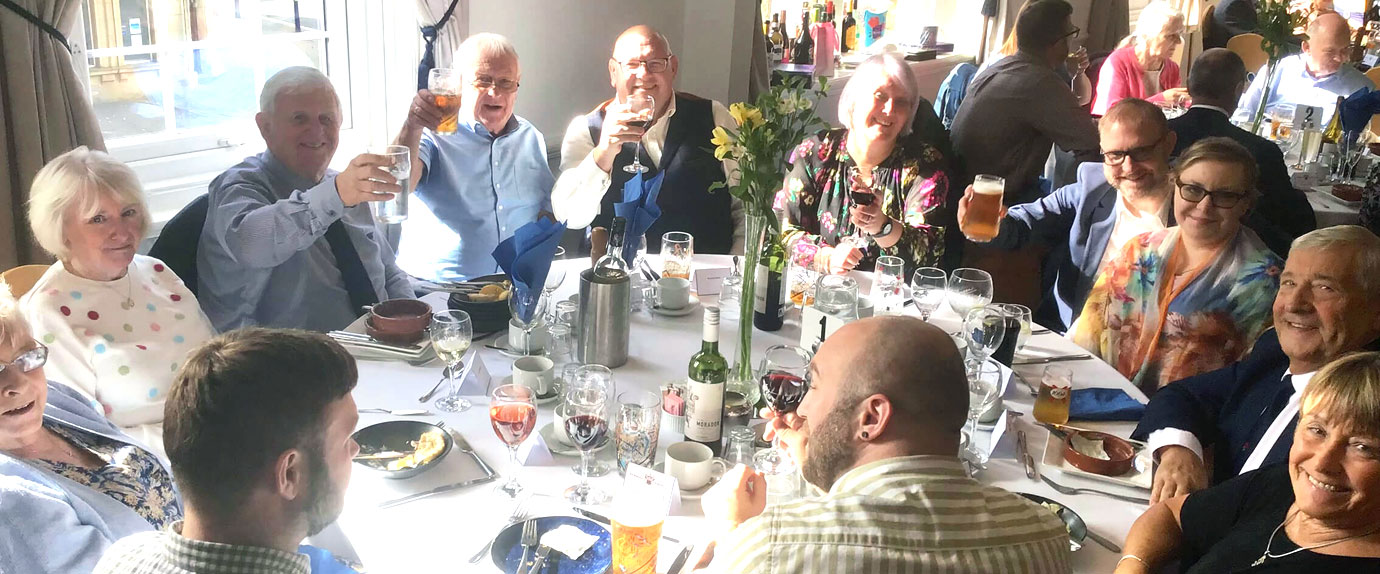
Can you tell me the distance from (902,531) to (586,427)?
643 millimetres

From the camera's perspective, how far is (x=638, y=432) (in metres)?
1.67

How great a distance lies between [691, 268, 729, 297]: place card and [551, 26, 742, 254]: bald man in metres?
0.63

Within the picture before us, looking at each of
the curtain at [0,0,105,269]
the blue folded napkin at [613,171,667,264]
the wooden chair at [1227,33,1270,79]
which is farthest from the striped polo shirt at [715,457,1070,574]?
the wooden chair at [1227,33,1270,79]

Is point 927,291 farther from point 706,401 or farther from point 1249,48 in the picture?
point 1249,48

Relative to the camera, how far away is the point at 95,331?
209cm

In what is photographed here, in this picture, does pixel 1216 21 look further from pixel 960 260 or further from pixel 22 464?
pixel 22 464

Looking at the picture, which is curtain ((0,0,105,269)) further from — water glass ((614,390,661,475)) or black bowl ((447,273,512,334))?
water glass ((614,390,661,475))

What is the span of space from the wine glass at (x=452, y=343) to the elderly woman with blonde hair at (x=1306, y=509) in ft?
4.01

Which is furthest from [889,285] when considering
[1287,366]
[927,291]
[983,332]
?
[1287,366]

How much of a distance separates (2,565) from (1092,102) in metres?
6.11

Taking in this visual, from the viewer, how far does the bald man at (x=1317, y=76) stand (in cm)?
500

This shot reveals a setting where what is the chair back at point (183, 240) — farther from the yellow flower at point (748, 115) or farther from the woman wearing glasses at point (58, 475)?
the yellow flower at point (748, 115)

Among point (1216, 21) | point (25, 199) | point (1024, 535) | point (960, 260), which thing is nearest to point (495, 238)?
point (25, 199)

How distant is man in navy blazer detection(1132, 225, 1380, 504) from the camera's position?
1.89 m
